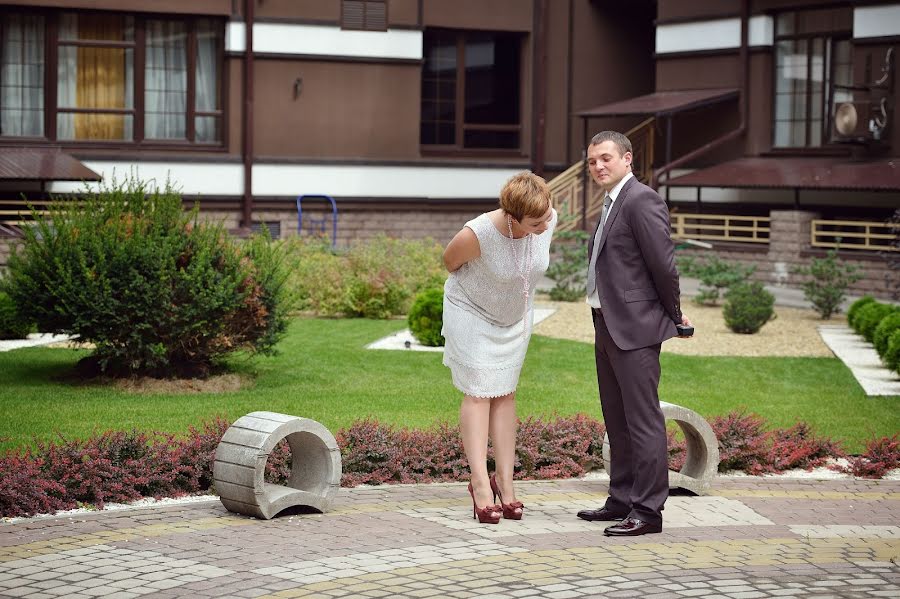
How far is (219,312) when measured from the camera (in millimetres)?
12445

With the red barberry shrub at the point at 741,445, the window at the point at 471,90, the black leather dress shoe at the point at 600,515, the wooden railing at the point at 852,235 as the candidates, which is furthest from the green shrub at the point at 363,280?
the black leather dress shoe at the point at 600,515

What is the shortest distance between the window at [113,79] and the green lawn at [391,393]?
11.9m

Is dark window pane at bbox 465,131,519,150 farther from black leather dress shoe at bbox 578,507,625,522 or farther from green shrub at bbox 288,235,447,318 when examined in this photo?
black leather dress shoe at bbox 578,507,625,522

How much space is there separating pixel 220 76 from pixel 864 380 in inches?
650

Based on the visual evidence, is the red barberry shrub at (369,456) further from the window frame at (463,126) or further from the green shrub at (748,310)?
the window frame at (463,126)

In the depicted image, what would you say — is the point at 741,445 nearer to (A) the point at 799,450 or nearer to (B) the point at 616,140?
(A) the point at 799,450

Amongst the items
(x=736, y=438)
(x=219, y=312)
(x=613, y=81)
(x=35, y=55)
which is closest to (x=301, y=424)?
(x=736, y=438)

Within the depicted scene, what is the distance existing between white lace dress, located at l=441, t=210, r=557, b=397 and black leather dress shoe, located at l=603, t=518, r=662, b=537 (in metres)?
0.93

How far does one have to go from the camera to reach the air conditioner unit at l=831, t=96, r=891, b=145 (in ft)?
79.2

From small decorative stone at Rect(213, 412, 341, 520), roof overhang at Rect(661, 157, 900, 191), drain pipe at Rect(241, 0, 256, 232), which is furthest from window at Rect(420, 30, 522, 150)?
small decorative stone at Rect(213, 412, 341, 520)

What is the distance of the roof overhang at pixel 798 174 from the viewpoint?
77.9ft

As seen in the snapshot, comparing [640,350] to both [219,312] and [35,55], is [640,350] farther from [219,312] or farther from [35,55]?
[35,55]

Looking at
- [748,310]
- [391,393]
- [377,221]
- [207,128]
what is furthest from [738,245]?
[391,393]

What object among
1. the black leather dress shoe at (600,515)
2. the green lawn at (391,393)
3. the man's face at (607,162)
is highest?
the man's face at (607,162)
